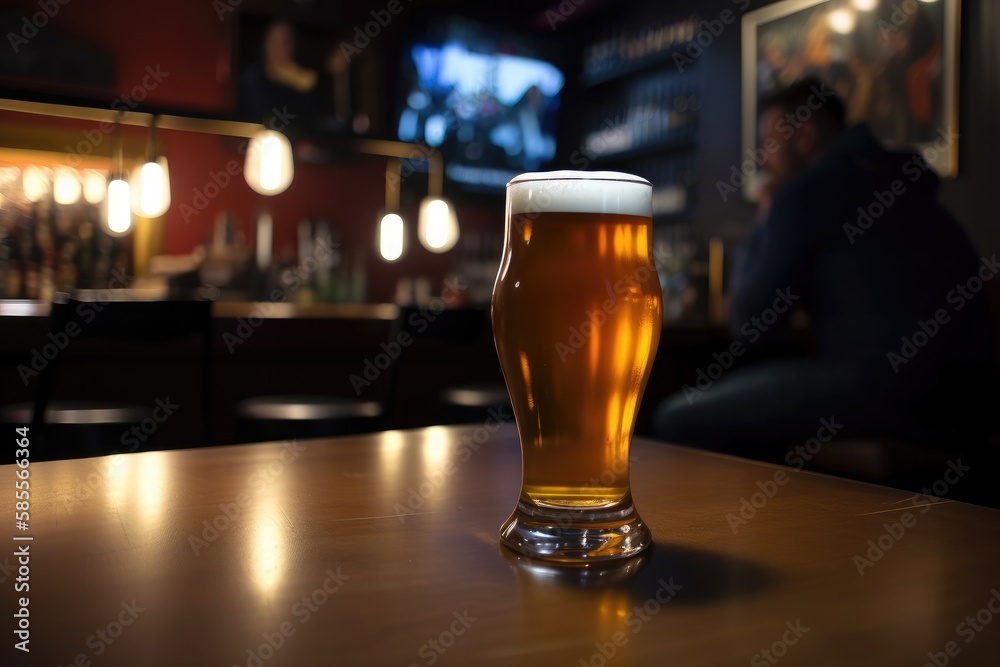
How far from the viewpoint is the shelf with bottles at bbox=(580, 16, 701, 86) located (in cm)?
552

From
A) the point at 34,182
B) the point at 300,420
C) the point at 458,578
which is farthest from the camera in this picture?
the point at 34,182

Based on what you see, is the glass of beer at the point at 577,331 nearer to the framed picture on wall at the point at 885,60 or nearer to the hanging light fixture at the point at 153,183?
the hanging light fixture at the point at 153,183

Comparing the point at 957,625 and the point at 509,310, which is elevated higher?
the point at 509,310

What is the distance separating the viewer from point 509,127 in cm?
652

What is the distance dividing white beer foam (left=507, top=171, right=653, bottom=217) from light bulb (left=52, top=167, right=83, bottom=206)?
17.9 ft

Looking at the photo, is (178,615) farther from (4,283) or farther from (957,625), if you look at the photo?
(4,283)

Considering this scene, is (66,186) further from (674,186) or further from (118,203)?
(674,186)

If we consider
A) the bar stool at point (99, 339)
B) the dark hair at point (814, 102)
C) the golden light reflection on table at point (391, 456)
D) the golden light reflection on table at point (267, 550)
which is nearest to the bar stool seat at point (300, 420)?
the bar stool at point (99, 339)

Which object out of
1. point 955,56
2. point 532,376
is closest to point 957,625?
point 532,376

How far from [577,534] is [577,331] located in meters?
0.14

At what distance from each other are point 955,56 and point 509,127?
11.4ft

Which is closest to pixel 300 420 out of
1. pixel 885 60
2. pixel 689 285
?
pixel 689 285

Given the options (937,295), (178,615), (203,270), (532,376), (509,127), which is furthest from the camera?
(509,127)

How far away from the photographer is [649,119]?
583 cm
